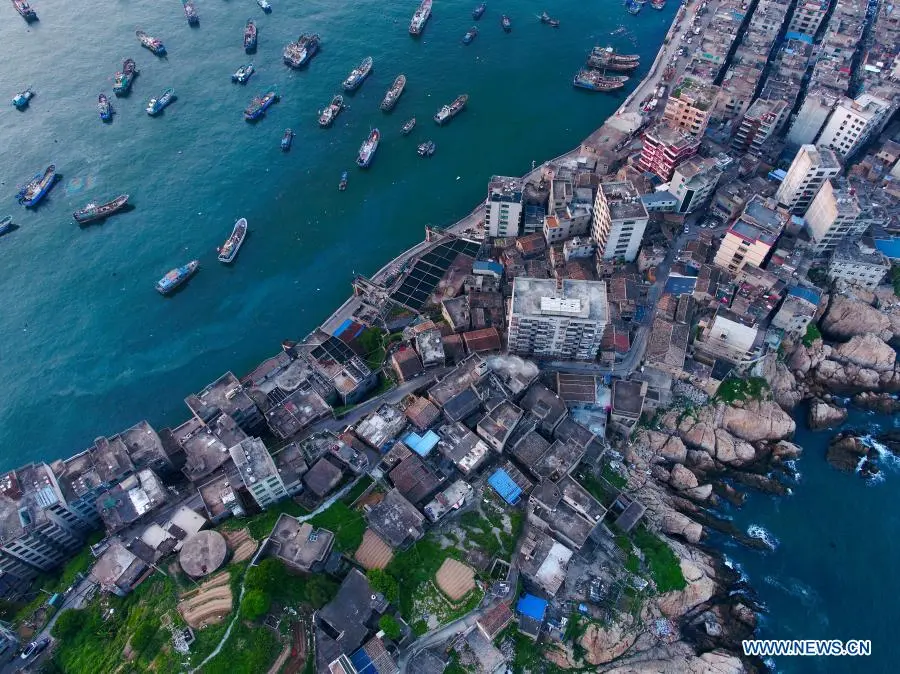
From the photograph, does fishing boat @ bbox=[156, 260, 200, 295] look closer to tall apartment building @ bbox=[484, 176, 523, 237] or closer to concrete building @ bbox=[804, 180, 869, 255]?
tall apartment building @ bbox=[484, 176, 523, 237]

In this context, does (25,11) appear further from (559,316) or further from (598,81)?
(559,316)

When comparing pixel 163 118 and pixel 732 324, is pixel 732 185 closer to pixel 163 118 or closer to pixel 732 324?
pixel 732 324

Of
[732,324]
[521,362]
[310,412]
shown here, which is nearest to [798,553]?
[732,324]

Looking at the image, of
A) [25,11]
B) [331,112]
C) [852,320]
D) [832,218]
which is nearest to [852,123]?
[832,218]

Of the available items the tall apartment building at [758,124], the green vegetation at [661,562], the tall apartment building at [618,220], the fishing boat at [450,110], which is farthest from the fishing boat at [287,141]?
the green vegetation at [661,562]

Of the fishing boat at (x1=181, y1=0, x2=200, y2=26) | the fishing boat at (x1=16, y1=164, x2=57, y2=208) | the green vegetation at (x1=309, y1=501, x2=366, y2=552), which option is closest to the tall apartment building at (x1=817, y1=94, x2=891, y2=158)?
the green vegetation at (x1=309, y1=501, x2=366, y2=552)
